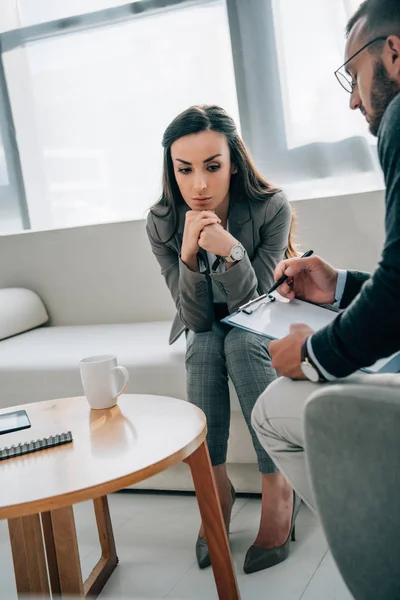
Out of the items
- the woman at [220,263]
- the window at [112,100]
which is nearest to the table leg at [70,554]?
the woman at [220,263]

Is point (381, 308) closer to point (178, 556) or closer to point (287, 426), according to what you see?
point (287, 426)

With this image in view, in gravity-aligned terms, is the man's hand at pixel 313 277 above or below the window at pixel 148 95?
below

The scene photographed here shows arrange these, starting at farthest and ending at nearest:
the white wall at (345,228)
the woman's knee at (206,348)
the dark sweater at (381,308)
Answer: the white wall at (345,228) < the woman's knee at (206,348) < the dark sweater at (381,308)

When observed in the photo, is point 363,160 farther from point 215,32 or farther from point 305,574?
point 305,574

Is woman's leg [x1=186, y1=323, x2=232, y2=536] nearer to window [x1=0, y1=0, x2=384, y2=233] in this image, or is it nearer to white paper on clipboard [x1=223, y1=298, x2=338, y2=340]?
white paper on clipboard [x1=223, y1=298, x2=338, y2=340]

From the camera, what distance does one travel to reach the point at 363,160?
7.36ft

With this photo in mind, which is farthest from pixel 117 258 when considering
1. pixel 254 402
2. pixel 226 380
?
pixel 254 402

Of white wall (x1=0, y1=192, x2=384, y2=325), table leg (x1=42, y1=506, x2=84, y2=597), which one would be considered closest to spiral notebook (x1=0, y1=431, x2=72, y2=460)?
table leg (x1=42, y1=506, x2=84, y2=597)

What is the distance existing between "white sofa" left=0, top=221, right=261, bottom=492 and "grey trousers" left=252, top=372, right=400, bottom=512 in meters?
0.62

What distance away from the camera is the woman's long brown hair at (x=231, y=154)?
5.58 feet

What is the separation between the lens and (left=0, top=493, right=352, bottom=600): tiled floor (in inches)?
51.8

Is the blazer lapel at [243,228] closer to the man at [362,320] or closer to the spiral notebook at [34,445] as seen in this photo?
the man at [362,320]

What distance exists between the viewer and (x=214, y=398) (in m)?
1.52

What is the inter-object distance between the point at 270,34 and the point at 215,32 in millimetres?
239
